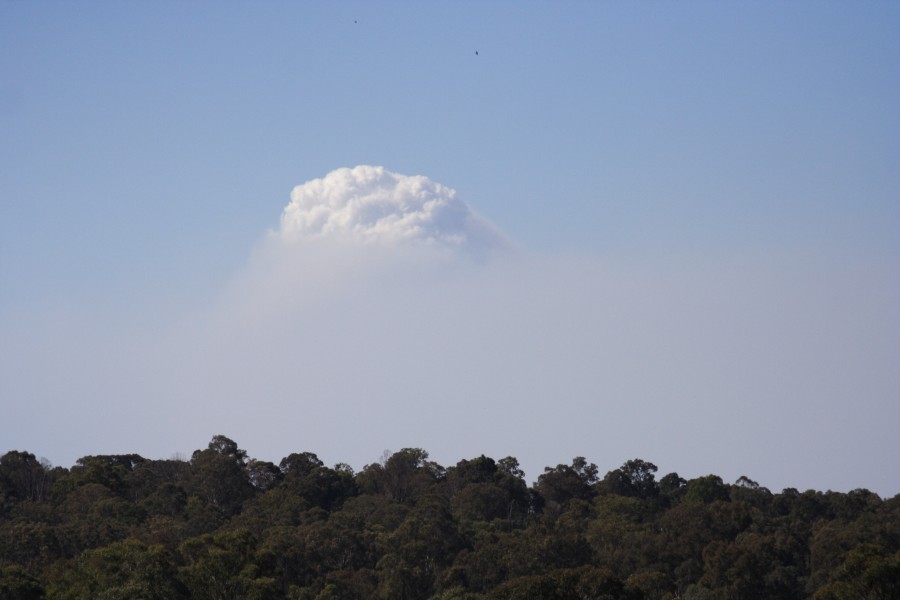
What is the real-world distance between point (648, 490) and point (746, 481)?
11997mm

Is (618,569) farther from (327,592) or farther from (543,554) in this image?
(327,592)

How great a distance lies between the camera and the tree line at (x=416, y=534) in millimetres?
67812

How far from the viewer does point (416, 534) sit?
96875mm

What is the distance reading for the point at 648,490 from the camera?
483 feet

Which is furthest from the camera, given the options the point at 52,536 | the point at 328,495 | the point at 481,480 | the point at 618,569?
the point at 481,480

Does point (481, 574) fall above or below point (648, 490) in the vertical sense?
below

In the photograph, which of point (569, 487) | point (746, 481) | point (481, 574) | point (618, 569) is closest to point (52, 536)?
point (481, 574)

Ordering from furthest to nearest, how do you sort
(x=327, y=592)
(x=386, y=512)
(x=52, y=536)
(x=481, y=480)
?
1. (x=481, y=480)
2. (x=386, y=512)
3. (x=52, y=536)
4. (x=327, y=592)

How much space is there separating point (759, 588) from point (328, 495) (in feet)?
180

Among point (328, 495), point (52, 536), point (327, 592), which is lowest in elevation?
point (327, 592)

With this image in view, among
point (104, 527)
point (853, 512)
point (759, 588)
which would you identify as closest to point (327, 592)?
point (104, 527)

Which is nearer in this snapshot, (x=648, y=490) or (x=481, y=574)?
(x=481, y=574)

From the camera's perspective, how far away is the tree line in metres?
67.8

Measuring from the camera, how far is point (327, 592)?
253 feet
